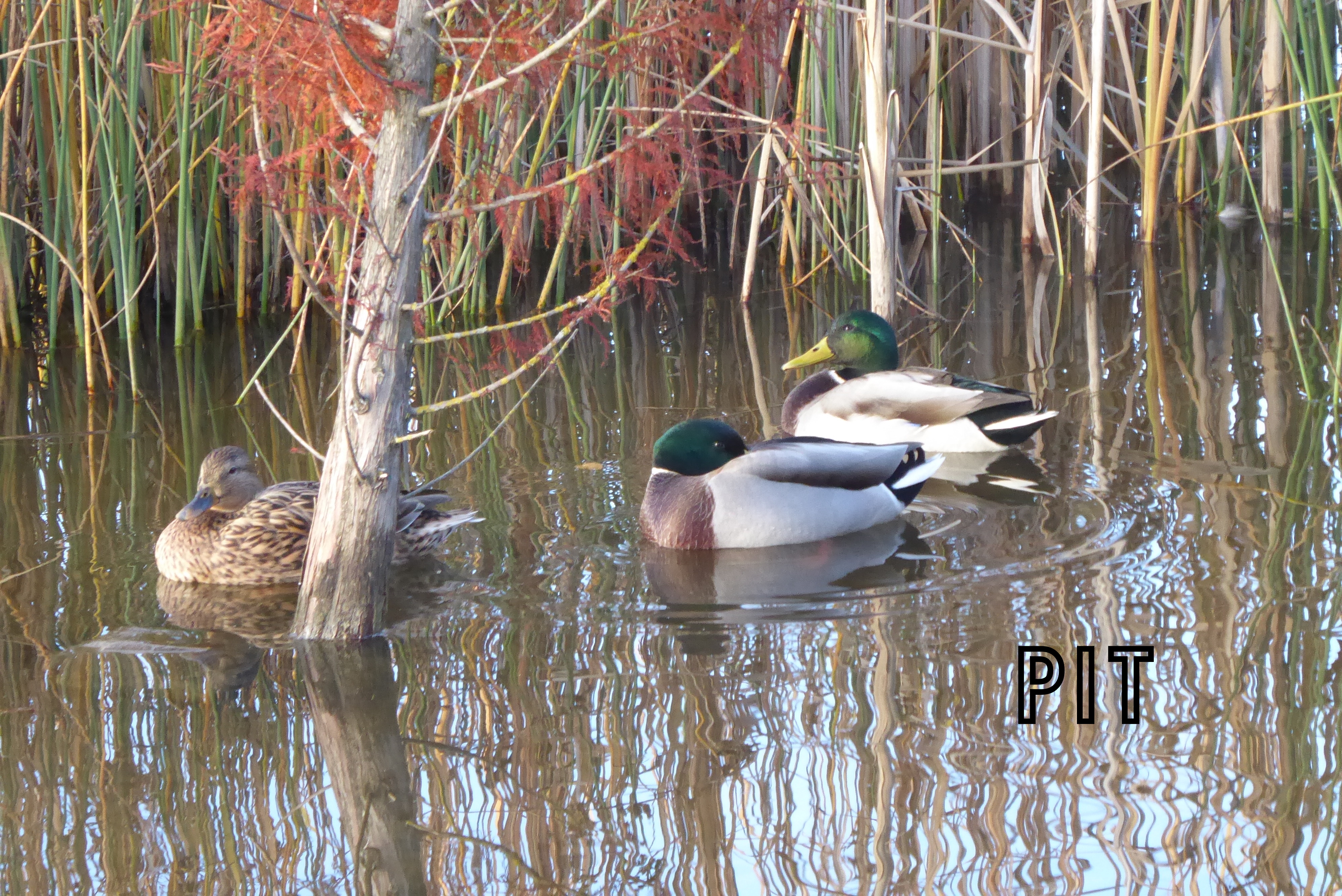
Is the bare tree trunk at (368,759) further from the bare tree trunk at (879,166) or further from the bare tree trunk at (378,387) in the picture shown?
the bare tree trunk at (879,166)

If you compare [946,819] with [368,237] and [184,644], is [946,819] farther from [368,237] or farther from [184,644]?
[184,644]

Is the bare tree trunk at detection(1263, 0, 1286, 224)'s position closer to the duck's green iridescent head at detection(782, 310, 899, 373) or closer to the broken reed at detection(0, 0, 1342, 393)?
the broken reed at detection(0, 0, 1342, 393)

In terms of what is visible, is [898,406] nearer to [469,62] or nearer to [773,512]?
[773,512]

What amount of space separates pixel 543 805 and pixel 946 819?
2.59 feet

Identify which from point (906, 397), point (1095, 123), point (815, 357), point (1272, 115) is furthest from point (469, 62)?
point (1272, 115)

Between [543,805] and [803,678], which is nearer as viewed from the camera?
[543,805]

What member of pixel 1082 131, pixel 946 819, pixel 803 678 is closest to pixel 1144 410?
pixel 803 678

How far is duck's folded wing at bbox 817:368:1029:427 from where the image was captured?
6.06 metres

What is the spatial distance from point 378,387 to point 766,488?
167 centimetres

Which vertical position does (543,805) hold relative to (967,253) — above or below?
below

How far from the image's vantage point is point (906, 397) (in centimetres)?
618

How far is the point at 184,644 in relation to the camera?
4156 millimetres

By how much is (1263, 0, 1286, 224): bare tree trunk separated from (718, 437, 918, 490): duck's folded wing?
529 centimetres

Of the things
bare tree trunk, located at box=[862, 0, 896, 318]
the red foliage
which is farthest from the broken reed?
the red foliage
